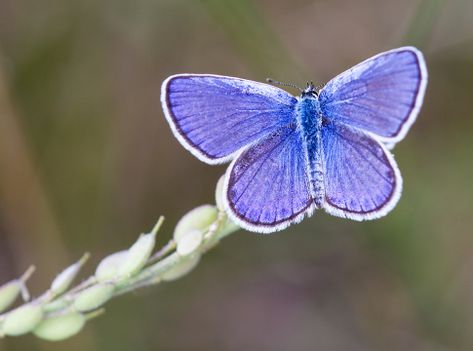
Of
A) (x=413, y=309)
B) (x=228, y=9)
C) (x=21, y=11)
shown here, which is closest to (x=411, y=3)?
(x=228, y=9)

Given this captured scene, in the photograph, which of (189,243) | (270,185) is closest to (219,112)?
(270,185)

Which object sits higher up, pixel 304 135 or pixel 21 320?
pixel 21 320

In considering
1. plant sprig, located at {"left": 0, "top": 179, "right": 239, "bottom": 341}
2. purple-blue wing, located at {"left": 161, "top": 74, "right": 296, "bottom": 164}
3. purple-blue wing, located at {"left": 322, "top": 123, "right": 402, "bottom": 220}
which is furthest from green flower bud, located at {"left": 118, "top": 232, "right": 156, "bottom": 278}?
purple-blue wing, located at {"left": 322, "top": 123, "right": 402, "bottom": 220}

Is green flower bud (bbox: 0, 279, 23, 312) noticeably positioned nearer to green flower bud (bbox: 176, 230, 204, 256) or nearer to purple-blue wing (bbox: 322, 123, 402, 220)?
green flower bud (bbox: 176, 230, 204, 256)

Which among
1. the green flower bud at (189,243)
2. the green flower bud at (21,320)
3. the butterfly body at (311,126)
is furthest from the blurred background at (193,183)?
the green flower bud at (189,243)

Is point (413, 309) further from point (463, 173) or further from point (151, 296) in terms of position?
point (151, 296)

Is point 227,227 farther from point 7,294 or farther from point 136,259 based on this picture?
point 7,294

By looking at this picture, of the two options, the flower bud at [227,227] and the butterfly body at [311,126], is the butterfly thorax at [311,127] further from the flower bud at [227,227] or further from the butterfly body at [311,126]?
the flower bud at [227,227]
